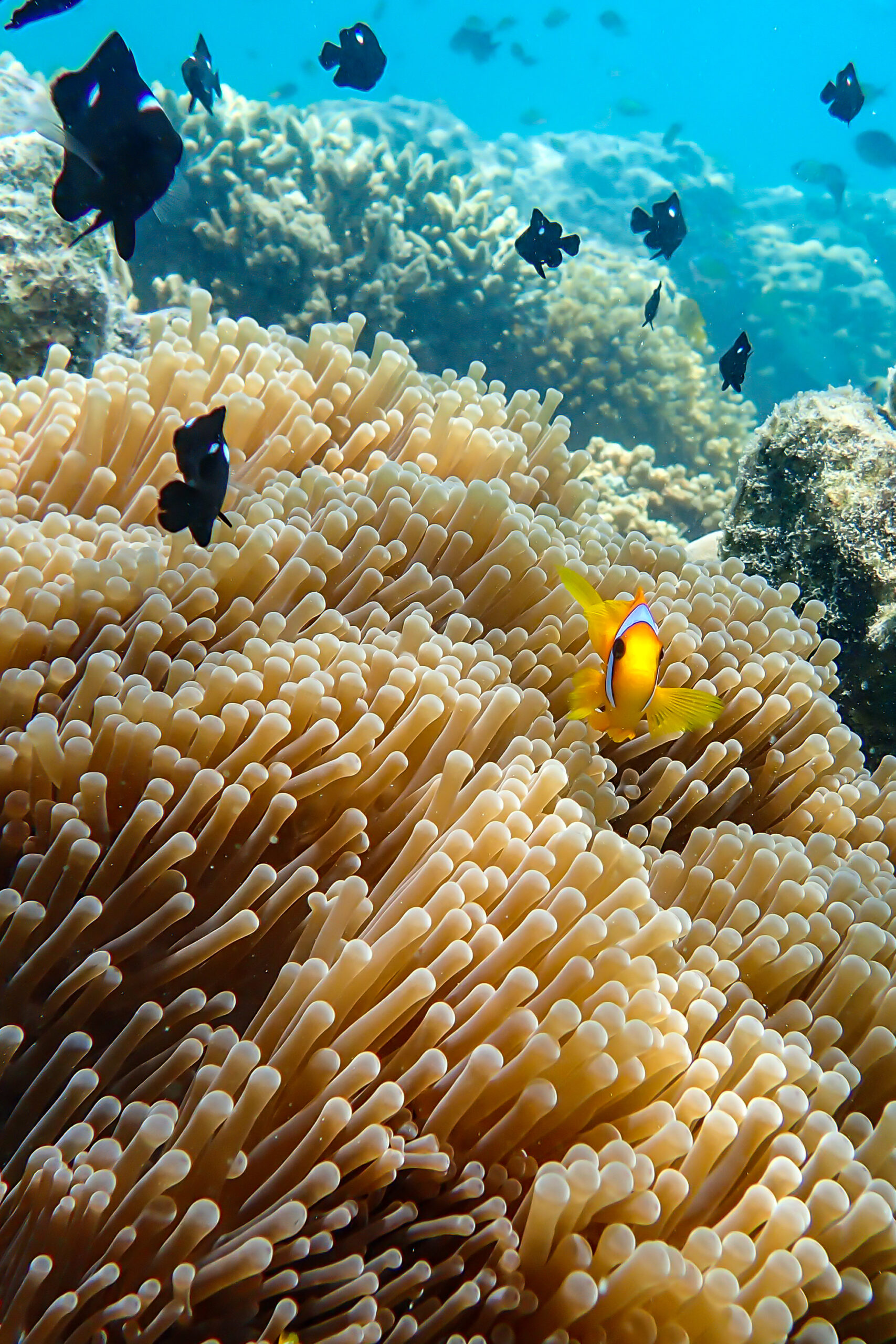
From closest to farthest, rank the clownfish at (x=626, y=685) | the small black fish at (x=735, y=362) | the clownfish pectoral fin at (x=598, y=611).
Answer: the clownfish at (x=626, y=685), the clownfish pectoral fin at (x=598, y=611), the small black fish at (x=735, y=362)

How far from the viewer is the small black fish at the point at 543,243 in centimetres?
573

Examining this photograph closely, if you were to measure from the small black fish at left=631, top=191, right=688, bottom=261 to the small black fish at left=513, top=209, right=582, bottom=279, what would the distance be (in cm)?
104

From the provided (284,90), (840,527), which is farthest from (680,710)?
(284,90)

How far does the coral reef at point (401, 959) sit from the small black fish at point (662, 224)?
5.61 m

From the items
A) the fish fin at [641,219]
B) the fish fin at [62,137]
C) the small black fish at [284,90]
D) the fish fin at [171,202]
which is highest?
the small black fish at [284,90]

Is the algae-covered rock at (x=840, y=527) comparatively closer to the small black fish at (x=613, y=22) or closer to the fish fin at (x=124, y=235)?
the fish fin at (x=124, y=235)

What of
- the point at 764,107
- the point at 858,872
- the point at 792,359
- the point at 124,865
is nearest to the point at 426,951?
the point at 124,865

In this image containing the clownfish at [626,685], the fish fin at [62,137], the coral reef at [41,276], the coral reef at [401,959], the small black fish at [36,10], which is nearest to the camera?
the coral reef at [401,959]

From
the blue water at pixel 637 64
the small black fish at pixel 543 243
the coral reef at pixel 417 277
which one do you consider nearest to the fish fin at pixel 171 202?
the small black fish at pixel 543 243

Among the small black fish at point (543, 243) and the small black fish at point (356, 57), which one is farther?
the small black fish at point (356, 57)

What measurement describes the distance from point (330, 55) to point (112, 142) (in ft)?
18.1

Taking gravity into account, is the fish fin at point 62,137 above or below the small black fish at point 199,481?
above

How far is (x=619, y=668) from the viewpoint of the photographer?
1.73 metres

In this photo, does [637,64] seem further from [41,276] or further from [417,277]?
[41,276]
